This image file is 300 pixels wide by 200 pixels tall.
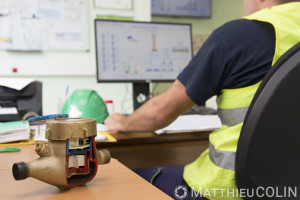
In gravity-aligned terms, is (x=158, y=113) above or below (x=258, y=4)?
below

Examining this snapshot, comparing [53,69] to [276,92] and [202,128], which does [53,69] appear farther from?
[276,92]

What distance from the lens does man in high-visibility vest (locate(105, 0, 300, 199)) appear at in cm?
87

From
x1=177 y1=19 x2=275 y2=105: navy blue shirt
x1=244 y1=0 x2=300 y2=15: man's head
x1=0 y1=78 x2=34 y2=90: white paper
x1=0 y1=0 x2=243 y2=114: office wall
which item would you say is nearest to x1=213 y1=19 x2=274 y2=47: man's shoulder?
x1=177 y1=19 x2=275 y2=105: navy blue shirt

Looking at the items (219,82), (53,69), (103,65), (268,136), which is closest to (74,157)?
(268,136)

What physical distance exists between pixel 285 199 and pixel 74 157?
50 cm

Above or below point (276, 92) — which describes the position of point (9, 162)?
below

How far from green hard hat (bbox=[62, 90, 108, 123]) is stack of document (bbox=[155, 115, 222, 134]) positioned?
347 mm

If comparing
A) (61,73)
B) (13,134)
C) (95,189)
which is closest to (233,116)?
(95,189)

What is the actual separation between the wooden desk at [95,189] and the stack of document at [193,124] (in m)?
0.64

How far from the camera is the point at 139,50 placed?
5.82 feet

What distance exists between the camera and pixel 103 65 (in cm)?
172

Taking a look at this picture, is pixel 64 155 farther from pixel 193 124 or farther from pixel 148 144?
pixel 193 124

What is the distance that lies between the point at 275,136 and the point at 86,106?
36.2 inches

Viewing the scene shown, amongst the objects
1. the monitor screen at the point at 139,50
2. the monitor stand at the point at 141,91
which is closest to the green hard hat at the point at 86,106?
the monitor screen at the point at 139,50
